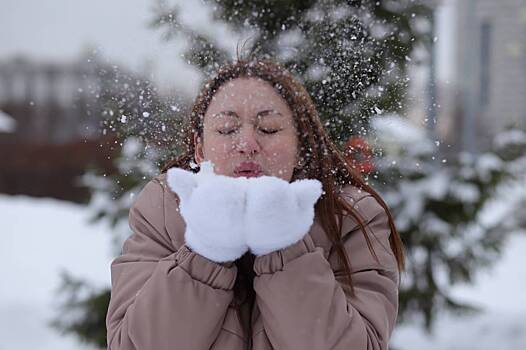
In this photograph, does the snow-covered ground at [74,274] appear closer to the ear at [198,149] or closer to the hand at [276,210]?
the ear at [198,149]

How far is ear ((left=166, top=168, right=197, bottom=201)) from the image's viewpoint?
1.29 metres

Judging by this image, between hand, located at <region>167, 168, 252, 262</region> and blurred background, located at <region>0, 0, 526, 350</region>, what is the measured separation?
33 cm

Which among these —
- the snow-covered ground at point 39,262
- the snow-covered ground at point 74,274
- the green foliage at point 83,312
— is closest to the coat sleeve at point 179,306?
the green foliage at point 83,312

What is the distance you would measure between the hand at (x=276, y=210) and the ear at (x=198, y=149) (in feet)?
0.93

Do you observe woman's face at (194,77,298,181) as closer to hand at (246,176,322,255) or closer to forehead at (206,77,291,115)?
forehead at (206,77,291,115)

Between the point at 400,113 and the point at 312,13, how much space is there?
480 millimetres

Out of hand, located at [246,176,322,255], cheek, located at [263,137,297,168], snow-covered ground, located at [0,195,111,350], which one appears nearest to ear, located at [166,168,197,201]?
hand, located at [246,176,322,255]

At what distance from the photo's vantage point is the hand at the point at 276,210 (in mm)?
1261

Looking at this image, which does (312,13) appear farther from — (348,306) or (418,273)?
(418,273)

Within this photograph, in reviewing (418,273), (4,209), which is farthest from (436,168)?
(4,209)

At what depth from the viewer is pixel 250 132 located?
145 cm

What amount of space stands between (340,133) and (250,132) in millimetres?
329

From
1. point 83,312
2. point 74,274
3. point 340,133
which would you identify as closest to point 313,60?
point 340,133

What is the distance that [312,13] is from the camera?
210 centimetres
